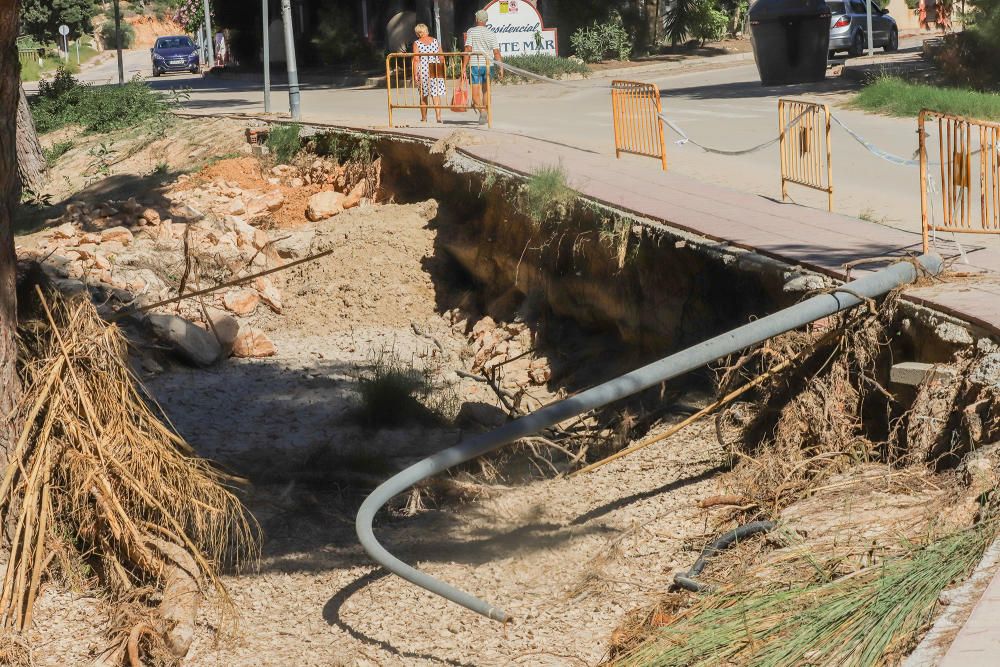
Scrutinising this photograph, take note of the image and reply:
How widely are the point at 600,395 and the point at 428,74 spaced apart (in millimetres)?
13054

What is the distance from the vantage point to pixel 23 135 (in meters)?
18.1

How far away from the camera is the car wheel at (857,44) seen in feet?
107

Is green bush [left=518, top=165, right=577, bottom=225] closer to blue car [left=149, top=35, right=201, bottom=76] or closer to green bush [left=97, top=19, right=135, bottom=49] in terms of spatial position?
blue car [left=149, top=35, right=201, bottom=76]

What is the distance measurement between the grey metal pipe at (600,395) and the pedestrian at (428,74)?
11.7 metres

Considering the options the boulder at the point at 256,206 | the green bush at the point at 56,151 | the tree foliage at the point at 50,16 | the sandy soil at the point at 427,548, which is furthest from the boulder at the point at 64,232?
the tree foliage at the point at 50,16

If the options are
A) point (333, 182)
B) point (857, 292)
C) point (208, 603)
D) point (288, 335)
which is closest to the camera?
point (208, 603)

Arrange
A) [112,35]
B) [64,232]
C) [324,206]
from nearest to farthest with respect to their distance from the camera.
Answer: [64,232] → [324,206] → [112,35]

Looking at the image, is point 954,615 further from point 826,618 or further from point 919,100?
point 919,100

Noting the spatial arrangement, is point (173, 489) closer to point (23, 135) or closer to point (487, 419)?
point (487, 419)

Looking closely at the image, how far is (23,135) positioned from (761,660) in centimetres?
1682

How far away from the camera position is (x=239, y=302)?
1288 cm

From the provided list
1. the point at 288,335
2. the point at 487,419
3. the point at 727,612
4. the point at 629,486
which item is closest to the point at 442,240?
the point at 288,335

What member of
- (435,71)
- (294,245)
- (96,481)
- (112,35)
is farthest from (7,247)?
(112,35)

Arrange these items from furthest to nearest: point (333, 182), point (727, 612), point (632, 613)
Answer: point (333, 182), point (632, 613), point (727, 612)
